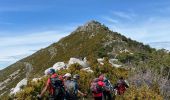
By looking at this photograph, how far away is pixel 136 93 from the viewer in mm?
A: 21266

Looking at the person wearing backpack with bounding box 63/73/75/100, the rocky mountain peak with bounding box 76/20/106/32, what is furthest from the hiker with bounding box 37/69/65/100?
the rocky mountain peak with bounding box 76/20/106/32

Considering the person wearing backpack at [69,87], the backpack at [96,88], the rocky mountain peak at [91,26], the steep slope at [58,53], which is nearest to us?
the person wearing backpack at [69,87]

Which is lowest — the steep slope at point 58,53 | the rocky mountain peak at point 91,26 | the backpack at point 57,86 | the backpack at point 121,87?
the backpack at point 121,87

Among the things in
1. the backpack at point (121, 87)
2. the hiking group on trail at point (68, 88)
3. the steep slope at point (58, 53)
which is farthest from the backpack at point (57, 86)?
the steep slope at point (58, 53)

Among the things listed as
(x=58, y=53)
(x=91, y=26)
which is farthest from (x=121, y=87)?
(x=58, y=53)

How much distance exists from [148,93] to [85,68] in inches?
606

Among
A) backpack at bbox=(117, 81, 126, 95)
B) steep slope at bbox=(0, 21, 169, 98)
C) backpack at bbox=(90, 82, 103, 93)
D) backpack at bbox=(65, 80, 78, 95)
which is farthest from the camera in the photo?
steep slope at bbox=(0, 21, 169, 98)

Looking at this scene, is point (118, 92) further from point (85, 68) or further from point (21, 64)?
point (21, 64)

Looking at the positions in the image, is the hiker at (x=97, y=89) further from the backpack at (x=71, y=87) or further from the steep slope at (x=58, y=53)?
the steep slope at (x=58, y=53)

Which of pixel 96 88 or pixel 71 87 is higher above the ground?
pixel 71 87

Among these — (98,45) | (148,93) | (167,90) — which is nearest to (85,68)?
(167,90)

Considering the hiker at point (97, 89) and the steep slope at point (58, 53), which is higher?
the steep slope at point (58, 53)

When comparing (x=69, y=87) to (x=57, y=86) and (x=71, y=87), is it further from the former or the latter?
(x=57, y=86)

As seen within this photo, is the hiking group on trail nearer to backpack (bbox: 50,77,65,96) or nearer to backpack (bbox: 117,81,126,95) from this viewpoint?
backpack (bbox: 50,77,65,96)
